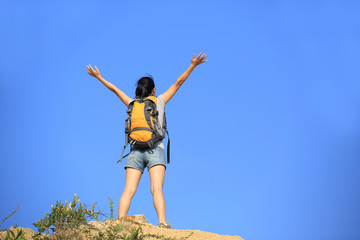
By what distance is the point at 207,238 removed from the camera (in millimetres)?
7160

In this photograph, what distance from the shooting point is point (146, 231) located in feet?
22.7

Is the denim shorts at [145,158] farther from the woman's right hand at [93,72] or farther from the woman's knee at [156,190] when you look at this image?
the woman's right hand at [93,72]

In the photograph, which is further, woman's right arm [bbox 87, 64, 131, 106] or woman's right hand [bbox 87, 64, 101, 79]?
woman's right hand [bbox 87, 64, 101, 79]

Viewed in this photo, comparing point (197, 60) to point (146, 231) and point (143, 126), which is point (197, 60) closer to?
point (143, 126)

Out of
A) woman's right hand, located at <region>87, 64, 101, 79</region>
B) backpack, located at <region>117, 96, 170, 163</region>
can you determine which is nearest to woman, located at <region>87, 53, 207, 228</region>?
backpack, located at <region>117, 96, 170, 163</region>

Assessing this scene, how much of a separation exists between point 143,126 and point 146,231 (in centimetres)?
239

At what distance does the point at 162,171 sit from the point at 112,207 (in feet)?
4.05

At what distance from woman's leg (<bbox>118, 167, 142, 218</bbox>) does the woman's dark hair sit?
1667mm

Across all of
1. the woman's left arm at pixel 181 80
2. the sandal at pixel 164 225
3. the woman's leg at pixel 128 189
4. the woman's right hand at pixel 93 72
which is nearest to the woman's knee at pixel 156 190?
the woman's leg at pixel 128 189

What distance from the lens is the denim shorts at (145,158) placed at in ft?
28.0

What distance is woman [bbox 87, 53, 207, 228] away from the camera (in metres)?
8.26

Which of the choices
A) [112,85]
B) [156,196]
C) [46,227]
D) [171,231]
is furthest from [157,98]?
[46,227]

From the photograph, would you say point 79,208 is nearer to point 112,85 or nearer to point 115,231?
point 115,231

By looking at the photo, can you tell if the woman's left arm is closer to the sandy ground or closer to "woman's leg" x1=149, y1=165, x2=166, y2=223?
"woman's leg" x1=149, y1=165, x2=166, y2=223
